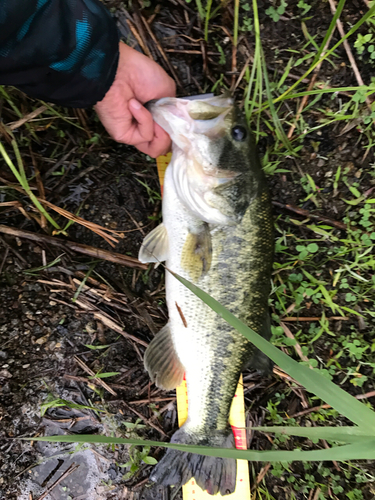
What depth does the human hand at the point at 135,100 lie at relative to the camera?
1957mm

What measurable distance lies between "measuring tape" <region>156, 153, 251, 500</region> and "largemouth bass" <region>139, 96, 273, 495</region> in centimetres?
12

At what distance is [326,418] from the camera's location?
232cm

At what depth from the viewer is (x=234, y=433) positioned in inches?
89.8

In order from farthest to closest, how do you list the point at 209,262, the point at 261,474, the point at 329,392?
the point at 261,474
the point at 209,262
the point at 329,392

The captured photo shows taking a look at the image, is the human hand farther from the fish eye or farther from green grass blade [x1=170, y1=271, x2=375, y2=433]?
green grass blade [x1=170, y1=271, x2=375, y2=433]

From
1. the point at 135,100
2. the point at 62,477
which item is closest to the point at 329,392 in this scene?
the point at 135,100

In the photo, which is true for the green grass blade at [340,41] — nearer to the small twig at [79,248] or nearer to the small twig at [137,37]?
the small twig at [137,37]

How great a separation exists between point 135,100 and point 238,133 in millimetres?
673

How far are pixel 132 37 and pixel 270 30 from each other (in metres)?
0.97

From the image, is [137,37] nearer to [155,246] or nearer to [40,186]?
[40,186]

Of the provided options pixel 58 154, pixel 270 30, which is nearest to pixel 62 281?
pixel 58 154

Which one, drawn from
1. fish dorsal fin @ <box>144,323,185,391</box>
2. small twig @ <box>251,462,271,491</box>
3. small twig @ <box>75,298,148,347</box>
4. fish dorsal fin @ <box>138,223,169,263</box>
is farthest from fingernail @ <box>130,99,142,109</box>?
small twig @ <box>251,462,271,491</box>

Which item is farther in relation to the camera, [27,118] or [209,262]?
[27,118]

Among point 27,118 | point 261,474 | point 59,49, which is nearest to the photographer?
point 59,49
